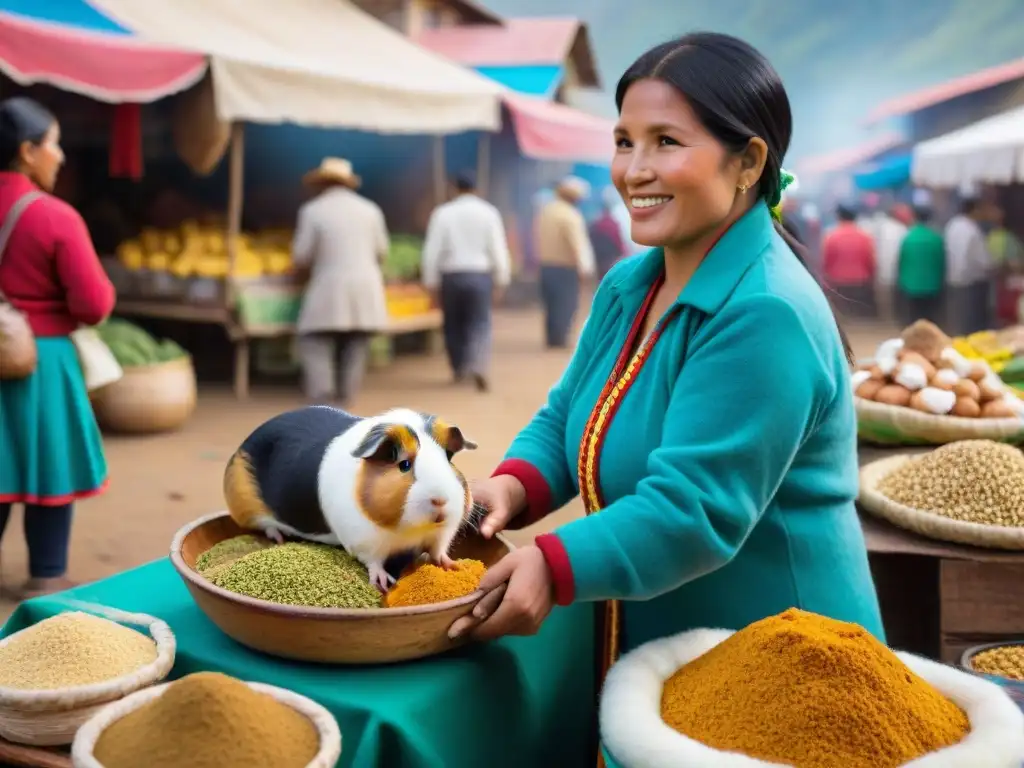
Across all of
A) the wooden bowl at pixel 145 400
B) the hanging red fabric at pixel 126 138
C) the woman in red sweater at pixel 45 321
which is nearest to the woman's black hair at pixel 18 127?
the woman in red sweater at pixel 45 321

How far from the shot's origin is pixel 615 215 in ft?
46.1

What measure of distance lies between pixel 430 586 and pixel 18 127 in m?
2.81

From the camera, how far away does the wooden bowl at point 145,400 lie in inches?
266

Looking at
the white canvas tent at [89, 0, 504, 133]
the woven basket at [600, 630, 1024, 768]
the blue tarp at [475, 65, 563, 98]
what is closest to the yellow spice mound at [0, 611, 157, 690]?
the woven basket at [600, 630, 1024, 768]

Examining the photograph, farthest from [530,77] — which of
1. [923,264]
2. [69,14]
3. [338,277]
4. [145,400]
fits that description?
[145,400]

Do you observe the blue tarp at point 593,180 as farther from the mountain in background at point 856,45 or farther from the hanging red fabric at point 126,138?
the mountain in background at point 856,45

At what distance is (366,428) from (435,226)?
710 cm

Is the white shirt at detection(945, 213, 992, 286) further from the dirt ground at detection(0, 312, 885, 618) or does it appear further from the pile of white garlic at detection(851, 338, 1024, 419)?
the pile of white garlic at detection(851, 338, 1024, 419)

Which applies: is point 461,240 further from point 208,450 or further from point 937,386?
point 937,386

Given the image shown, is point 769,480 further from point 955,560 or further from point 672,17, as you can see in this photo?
point 672,17

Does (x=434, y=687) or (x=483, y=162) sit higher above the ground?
(x=483, y=162)

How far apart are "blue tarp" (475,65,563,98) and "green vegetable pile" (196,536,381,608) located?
1601cm

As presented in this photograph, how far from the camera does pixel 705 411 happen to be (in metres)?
1.46

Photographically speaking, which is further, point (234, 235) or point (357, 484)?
point (234, 235)
